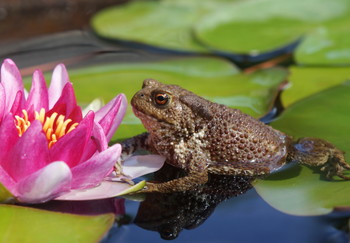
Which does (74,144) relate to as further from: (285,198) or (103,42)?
(103,42)

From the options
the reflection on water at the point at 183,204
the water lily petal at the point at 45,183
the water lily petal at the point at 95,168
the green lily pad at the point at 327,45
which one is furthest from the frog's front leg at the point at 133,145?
→ the green lily pad at the point at 327,45

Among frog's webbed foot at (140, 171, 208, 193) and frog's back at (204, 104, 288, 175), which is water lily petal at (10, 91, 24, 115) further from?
frog's back at (204, 104, 288, 175)

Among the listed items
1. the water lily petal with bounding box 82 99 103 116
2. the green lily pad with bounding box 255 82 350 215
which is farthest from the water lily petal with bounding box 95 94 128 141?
the green lily pad with bounding box 255 82 350 215

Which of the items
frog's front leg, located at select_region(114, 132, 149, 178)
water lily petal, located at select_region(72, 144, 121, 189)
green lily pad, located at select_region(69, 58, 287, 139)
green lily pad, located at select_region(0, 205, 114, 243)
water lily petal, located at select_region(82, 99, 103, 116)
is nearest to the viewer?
green lily pad, located at select_region(0, 205, 114, 243)

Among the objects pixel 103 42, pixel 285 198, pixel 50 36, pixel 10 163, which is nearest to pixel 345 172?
pixel 285 198

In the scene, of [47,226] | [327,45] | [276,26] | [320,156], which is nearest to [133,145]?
[47,226]

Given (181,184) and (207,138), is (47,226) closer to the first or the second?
(181,184)
